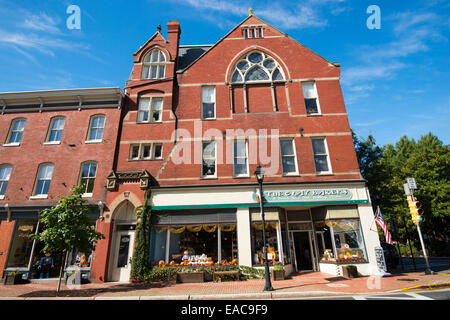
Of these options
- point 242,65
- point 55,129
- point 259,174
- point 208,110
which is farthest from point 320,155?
point 55,129

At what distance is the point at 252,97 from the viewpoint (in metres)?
19.0

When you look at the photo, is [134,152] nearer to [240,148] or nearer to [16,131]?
[240,148]

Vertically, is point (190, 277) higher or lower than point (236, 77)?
lower

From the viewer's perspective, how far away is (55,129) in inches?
746

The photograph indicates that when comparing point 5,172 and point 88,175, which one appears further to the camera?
point 5,172

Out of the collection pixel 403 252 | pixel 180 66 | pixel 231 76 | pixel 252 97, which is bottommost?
pixel 403 252

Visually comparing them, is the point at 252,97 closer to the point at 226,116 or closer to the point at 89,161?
the point at 226,116

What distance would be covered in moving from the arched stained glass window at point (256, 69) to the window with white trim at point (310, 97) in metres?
1.99

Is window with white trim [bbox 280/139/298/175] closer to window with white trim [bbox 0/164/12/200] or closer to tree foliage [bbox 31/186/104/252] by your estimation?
tree foliage [bbox 31/186/104/252]

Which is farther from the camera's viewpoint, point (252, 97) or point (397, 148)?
point (397, 148)

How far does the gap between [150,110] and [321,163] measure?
524 inches

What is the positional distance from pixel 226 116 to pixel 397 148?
125 feet

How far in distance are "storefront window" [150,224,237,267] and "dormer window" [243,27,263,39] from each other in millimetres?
15601
